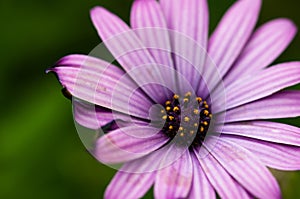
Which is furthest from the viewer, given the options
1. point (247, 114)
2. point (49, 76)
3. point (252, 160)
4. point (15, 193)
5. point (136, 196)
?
point (49, 76)

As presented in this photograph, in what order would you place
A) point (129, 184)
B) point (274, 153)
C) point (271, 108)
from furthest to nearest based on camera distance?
point (271, 108), point (274, 153), point (129, 184)

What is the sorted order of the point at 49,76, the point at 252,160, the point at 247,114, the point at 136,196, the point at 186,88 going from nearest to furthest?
the point at 136,196 → the point at 252,160 → the point at 247,114 → the point at 186,88 → the point at 49,76

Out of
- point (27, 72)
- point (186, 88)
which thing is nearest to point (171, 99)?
point (186, 88)

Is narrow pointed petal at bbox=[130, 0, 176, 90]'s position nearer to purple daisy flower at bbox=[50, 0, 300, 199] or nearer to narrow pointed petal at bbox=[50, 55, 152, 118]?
purple daisy flower at bbox=[50, 0, 300, 199]

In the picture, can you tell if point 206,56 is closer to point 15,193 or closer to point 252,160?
point 252,160

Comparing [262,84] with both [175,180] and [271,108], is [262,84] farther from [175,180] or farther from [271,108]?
[175,180]

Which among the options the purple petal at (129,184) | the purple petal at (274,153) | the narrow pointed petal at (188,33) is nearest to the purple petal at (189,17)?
the narrow pointed petal at (188,33)

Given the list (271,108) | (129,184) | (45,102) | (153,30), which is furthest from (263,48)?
(45,102)

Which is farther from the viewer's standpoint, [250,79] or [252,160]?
[250,79]
